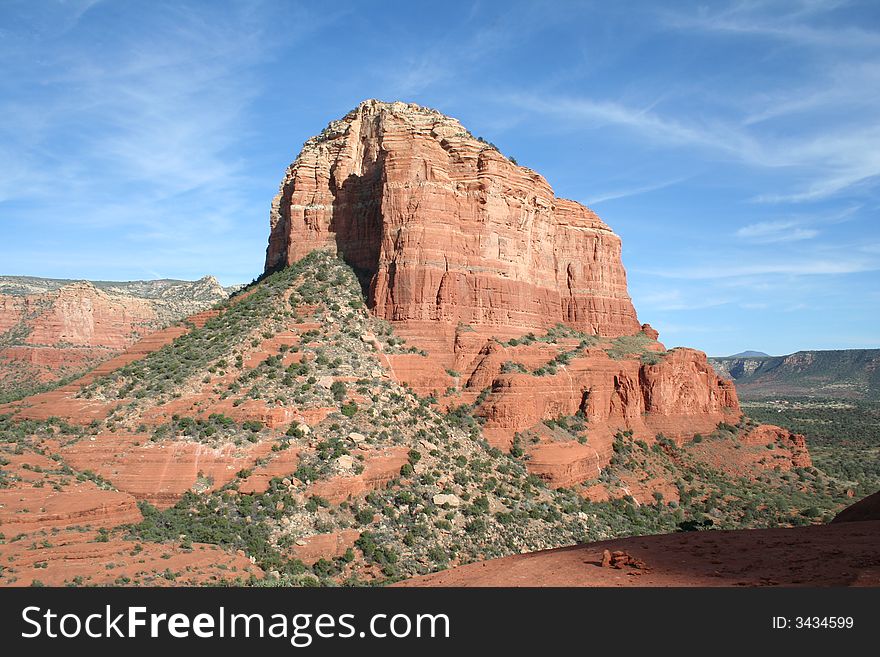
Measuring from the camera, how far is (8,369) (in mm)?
98688

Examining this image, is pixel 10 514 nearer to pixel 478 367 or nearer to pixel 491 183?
pixel 478 367

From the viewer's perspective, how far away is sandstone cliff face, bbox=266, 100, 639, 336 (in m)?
51.7

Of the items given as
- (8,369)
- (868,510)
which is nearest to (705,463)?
(868,510)

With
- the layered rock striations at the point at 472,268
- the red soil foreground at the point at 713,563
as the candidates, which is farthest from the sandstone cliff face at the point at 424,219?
the red soil foreground at the point at 713,563

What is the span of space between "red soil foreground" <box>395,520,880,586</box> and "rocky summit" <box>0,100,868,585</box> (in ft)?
4.28

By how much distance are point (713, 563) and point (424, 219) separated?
38770 millimetres

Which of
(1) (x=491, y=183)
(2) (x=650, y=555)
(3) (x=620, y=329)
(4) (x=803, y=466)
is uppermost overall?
(1) (x=491, y=183)

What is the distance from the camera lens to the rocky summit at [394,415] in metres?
32.0

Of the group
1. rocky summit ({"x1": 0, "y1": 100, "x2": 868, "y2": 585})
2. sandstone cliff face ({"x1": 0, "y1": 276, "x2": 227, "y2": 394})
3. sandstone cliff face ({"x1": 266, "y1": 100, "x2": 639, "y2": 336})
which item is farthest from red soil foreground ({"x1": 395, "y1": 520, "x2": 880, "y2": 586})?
sandstone cliff face ({"x1": 0, "y1": 276, "x2": 227, "y2": 394})

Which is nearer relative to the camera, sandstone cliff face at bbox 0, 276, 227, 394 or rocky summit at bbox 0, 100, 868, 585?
rocky summit at bbox 0, 100, 868, 585

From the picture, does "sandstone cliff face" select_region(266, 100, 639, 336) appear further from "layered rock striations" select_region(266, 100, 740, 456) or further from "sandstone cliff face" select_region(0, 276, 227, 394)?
"sandstone cliff face" select_region(0, 276, 227, 394)

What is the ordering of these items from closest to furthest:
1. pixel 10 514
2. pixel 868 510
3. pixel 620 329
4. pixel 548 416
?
pixel 868 510
pixel 10 514
pixel 548 416
pixel 620 329

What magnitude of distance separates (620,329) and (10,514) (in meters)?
61.5

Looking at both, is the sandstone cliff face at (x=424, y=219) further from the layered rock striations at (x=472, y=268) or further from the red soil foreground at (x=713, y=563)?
the red soil foreground at (x=713, y=563)
